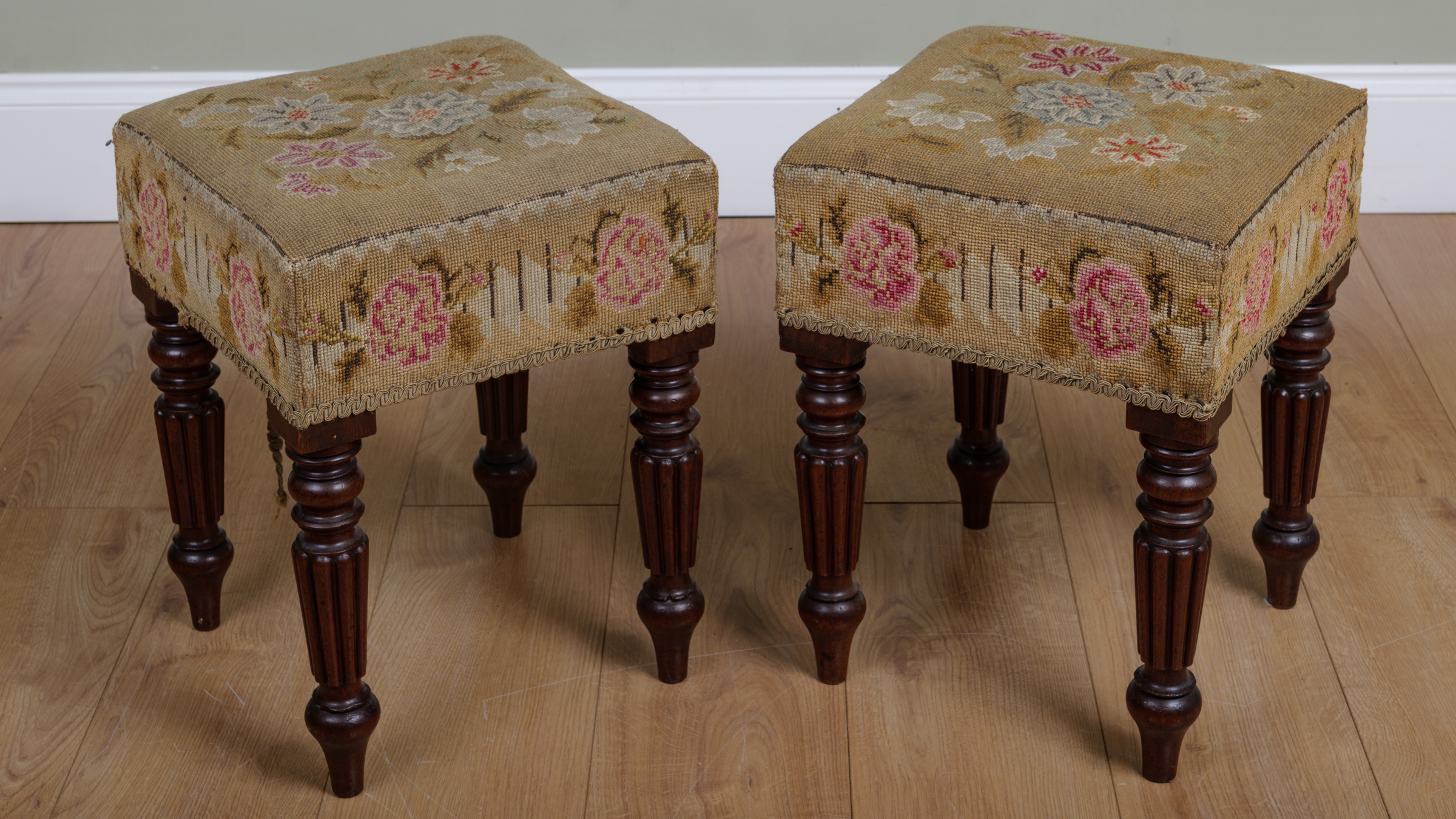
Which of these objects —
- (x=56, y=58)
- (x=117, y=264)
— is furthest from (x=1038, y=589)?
(x=56, y=58)

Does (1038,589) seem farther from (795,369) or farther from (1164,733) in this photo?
(795,369)

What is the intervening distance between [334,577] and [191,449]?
26 centimetres

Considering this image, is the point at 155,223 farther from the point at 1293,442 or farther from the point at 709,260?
the point at 1293,442

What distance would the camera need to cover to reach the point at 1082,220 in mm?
889

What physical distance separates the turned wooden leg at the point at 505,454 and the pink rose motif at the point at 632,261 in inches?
11.2

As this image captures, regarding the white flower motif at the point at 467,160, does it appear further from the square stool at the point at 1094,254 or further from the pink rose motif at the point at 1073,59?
the pink rose motif at the point at 1073,59

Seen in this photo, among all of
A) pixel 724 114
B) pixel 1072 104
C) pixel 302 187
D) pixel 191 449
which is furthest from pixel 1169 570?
pixel 724 114

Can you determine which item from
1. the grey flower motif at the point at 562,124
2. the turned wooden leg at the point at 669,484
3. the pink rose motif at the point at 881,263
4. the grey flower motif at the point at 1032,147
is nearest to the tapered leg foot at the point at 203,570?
the turned wooden leg at the point at 669,484

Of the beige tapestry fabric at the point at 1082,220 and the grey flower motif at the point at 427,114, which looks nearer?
the beige tapestry fabric at the point at 1082,220

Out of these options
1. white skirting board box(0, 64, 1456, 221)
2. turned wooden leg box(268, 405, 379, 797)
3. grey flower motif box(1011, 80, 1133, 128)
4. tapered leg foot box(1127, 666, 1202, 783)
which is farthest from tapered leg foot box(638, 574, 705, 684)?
white skirting board box(0, 64, 1456, 221)

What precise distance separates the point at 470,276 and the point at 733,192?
3.71 feet

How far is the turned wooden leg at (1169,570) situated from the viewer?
93 centimetres

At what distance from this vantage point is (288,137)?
3.24ft

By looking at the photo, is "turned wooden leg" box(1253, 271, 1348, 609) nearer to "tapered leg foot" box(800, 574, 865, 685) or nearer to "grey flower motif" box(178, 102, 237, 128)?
"tapered leg foot" box(800, 574, 865, 685)
